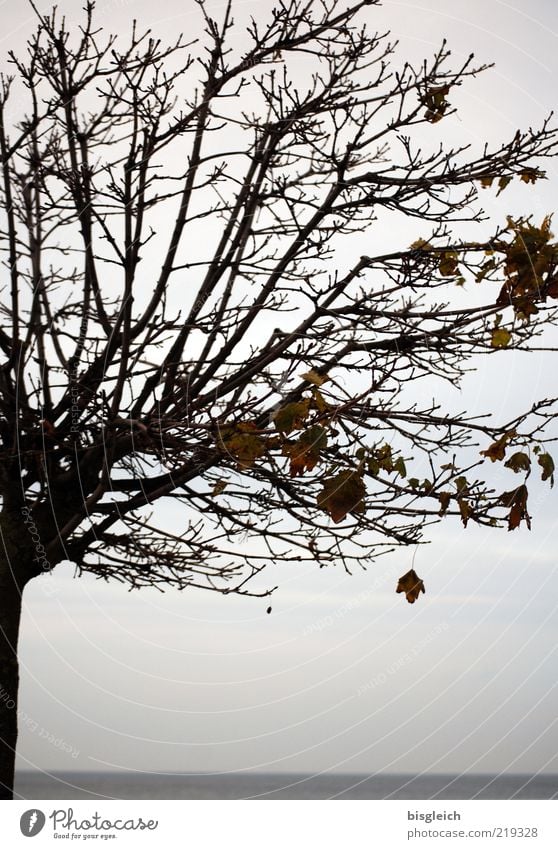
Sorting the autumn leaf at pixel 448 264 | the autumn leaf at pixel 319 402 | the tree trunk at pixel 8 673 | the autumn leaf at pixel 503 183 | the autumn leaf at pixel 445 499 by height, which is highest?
the autumn leaf at pixel 503 183

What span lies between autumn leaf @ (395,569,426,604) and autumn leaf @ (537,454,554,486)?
31.2 inches

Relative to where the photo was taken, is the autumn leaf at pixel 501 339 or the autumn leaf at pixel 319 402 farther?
the autumn leaf at pixel 501 339

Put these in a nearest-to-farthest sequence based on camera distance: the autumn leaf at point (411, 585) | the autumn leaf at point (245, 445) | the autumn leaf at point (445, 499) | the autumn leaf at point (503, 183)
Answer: the autumn leaf at point (245, 445) < the autumn leaf at point (411, 585) < the autumn leaf at point (445, 499) < the autumn leaf at point (503, 183)

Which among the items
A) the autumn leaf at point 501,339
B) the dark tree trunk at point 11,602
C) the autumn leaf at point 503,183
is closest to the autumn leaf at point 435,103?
the autumn leaf at point 503,183

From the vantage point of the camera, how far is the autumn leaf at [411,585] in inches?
164

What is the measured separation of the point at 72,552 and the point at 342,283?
2.86 meters

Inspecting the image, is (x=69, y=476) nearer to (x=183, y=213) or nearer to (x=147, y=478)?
(x=147, y=478)

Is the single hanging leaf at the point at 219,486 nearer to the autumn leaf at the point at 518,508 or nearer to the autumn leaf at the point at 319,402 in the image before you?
the autumn leaf at the point at 319,402

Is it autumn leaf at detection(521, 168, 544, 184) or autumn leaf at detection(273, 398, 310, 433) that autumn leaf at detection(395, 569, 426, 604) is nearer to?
autumn leaf at detection(273, 398, 310, 433)

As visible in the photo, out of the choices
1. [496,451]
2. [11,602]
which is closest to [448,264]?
[496,451]

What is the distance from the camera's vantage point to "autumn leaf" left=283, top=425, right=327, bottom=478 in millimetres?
3852

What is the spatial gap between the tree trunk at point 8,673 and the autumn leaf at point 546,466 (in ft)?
11.8

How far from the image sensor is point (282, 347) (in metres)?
4.61
